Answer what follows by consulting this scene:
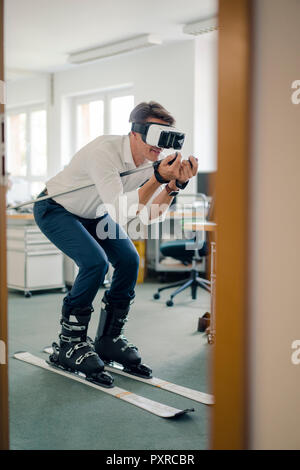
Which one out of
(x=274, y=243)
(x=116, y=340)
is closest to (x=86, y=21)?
(x=116, y=340)

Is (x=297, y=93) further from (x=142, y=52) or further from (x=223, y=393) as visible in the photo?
(x=142, y=52)

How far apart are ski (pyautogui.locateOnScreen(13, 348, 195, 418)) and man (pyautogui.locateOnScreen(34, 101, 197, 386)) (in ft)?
0.11

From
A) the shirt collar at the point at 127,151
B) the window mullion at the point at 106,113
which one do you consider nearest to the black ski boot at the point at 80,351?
the shirt collar at the point at 127,151

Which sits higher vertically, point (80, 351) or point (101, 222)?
point (101, 222)

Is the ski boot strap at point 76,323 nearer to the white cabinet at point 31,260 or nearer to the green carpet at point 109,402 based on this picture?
the green carpet at point 109,402

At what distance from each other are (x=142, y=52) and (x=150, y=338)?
13.4ft

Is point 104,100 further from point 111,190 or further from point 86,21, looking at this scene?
point 111,190

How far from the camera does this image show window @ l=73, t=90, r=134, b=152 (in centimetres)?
665

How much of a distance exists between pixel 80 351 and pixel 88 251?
45 cm

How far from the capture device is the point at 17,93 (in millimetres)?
7945

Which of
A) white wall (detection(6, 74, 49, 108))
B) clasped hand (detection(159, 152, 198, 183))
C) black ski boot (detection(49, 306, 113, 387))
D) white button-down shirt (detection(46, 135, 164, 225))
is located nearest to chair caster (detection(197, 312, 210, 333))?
black ski boot (detection(49, 306, 113, 387))

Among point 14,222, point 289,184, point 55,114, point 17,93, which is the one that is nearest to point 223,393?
point 289,184

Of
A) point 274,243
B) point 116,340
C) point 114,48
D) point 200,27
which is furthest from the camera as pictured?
point 114,48

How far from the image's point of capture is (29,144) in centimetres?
798
